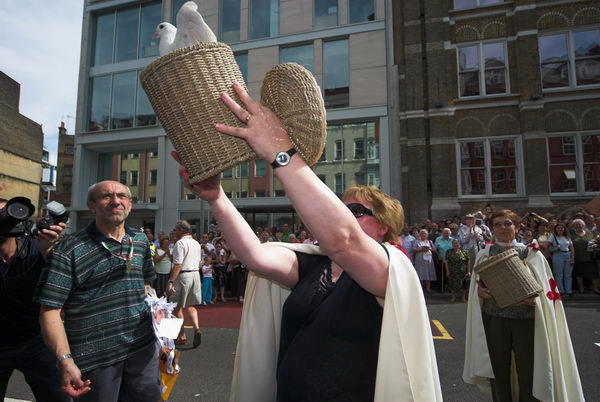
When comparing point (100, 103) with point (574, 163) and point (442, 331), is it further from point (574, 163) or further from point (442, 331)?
point (574, 163)

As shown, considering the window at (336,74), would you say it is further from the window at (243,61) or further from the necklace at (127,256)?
the necklace at (127,256)

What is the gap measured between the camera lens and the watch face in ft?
8.04

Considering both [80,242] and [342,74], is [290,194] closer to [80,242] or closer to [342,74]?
[80,242]

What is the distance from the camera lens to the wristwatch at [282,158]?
1.12 metres

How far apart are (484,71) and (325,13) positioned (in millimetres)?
8217

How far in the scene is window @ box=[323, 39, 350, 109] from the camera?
61.4 feet

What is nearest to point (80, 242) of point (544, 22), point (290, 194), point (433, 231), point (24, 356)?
point (24, 356)

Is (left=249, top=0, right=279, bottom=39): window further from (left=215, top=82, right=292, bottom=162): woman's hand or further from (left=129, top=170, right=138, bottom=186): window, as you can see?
(left=215, top=82, right=292, bottom=162): woman's hand

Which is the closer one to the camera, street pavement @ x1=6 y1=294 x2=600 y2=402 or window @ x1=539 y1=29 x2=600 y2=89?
street pavement @ x1=6 y1=294 x2=600 y2=402

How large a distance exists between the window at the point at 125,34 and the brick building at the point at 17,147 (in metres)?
9.38

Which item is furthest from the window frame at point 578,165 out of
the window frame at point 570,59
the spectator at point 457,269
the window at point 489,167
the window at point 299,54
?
the window at point 299,54

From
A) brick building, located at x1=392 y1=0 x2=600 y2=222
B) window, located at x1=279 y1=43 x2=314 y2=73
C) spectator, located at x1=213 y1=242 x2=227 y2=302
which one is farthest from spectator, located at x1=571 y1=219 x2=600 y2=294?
window, located at x1=279 y1=43 x2=314 y2=73

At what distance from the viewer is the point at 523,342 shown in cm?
352

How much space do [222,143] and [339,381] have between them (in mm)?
1034
